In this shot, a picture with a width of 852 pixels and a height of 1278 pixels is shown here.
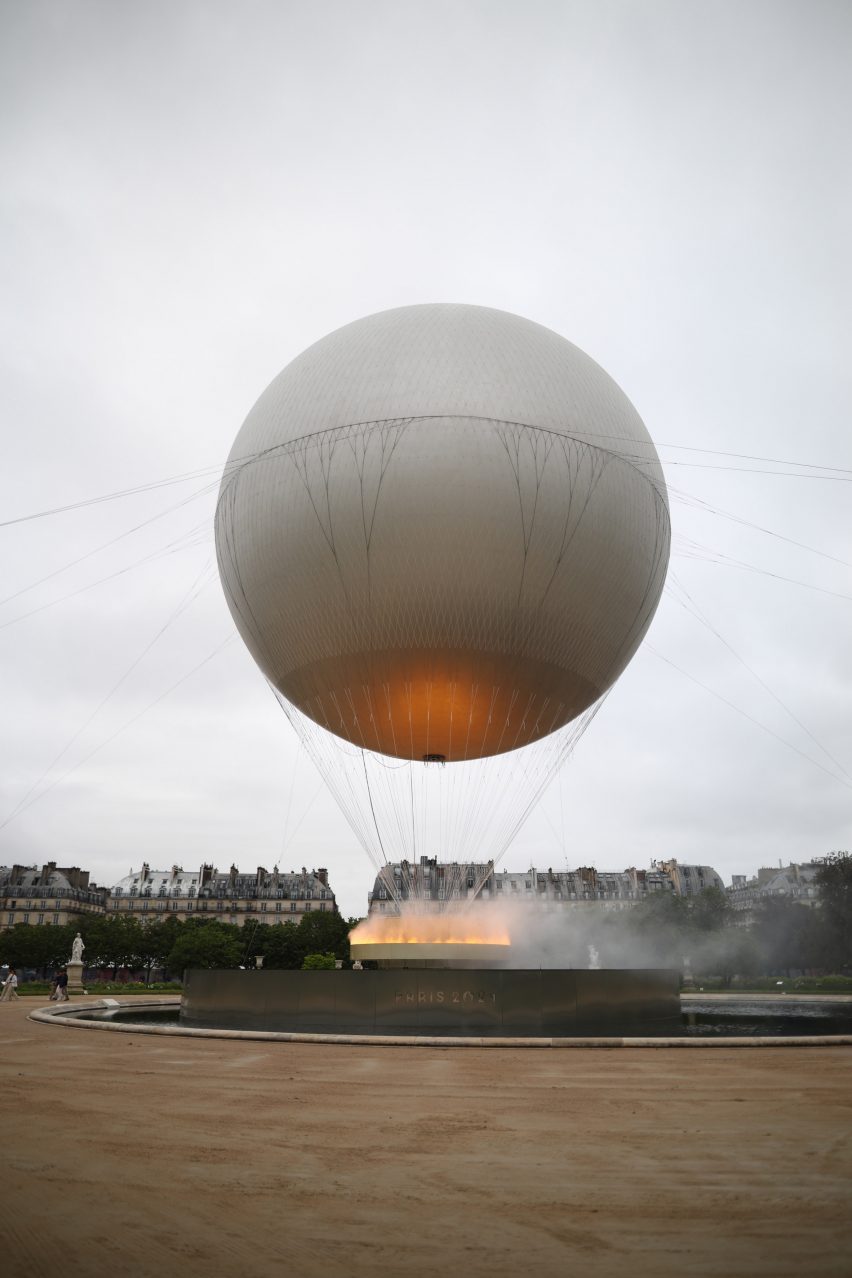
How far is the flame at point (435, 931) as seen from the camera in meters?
19.6

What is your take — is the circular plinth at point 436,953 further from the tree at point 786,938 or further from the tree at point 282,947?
the tree at point 282,947

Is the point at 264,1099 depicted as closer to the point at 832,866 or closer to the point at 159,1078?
the point at 159,1078

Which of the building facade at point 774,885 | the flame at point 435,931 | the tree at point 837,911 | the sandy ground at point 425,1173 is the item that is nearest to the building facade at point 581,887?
the building facade at point 774,885

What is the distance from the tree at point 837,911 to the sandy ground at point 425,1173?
54733 mm

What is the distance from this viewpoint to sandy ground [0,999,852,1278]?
4.53 meters

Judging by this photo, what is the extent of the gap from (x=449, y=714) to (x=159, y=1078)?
36.3 feet

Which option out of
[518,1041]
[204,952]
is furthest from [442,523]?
[204,952]

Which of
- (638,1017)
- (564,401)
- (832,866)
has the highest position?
(564,401)

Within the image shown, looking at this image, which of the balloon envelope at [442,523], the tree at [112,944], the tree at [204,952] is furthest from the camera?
the tree at [112,944]

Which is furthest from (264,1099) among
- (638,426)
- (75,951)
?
(75,951)

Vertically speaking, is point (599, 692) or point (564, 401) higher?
point (564, 401)

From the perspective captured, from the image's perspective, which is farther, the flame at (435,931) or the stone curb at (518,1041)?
the flame at (435,931)

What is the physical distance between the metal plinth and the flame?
230cm

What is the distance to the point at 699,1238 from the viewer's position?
15.6 feet
